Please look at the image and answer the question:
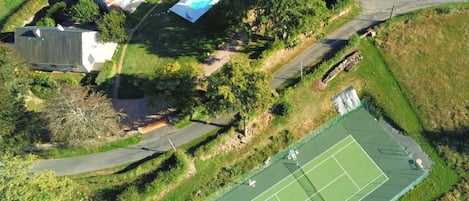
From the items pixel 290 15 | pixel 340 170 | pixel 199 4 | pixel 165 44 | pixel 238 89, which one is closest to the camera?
pixel 238 89

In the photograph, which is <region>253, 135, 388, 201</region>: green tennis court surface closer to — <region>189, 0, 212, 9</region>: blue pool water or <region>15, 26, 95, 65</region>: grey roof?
<region>189, 0, 212, 9</region>: blue pool water

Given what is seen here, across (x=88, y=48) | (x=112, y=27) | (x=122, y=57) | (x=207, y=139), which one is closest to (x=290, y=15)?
(x=207, y=139)

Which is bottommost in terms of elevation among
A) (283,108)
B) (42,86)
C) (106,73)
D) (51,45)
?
(283,108)

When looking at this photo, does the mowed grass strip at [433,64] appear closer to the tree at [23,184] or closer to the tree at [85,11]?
the tree at [85,11]

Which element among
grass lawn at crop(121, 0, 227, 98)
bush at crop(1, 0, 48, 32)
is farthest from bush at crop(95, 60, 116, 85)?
bush at crop(1, 0, 48, 32)

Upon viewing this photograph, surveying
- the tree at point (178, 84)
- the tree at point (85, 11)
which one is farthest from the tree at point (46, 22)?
the tree at point (178, 84)

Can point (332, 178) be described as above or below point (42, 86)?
below

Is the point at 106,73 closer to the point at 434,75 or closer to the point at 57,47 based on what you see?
the point at 57,47
